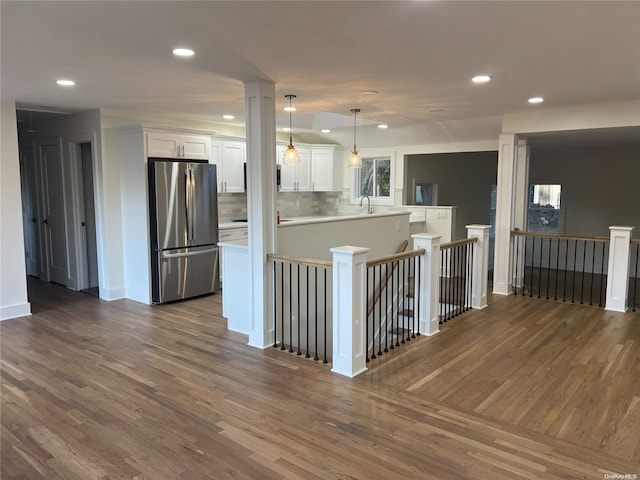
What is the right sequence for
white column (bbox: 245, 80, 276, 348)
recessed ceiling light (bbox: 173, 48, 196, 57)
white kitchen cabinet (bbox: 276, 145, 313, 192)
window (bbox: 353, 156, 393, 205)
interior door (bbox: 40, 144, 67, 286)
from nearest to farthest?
1. recessed ceiling light (bbox: 173, 48, 196, 57)
2. white column (bbox: 245, 80, 276, 348)
3. interior door (bbox: 40, 144, 67, 286)
4. white kitchen cabinet (bbox: 276, 145, 313, 192)
5. window (bbox: 353, 156, 393, 205)

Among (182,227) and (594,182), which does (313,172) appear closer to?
(182,227)

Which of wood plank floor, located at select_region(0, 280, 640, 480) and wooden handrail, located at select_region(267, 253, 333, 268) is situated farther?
wooden handrail, located at select_region(267, 253, 333, 268)

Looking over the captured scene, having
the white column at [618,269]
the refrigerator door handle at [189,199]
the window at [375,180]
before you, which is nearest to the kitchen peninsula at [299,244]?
the refrigerator door handle at [189,199]

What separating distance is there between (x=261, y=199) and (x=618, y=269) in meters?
4.50

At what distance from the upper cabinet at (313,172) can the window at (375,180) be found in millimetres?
411

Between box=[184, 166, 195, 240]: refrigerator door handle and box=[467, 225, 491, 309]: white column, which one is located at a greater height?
box=[184, 166, 195, 240]: refrigerator door handle

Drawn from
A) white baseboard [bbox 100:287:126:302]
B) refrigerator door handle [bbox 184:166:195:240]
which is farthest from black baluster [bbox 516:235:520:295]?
white baseboard [bbox 100:287:126:302]

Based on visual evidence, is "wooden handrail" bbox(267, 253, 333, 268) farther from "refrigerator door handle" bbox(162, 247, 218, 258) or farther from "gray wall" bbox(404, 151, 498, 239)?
"gray wall" bbox(404, 151, 498, 239)

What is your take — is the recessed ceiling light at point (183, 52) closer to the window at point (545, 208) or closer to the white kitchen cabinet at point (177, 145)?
the white kitchen cabinet at point (177, 145)

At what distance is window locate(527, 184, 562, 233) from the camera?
10.0m

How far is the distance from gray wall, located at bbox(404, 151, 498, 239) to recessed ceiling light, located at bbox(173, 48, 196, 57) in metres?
7.21

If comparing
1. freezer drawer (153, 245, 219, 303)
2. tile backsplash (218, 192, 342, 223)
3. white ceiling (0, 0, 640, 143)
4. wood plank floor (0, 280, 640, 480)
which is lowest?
wood plank floor (0, 280, 640, 480)

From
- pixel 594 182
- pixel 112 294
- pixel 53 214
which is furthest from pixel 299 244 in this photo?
pixel 594 182

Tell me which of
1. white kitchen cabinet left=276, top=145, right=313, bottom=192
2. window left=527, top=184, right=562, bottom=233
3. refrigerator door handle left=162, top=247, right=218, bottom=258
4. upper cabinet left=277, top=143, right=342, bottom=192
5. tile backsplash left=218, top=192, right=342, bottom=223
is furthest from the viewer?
window left=527, top=184, right=562, bottom=233
